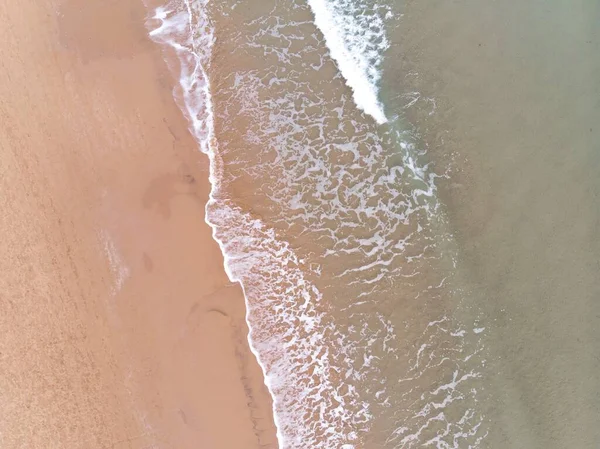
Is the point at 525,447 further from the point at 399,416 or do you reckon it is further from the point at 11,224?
the point at 11,224

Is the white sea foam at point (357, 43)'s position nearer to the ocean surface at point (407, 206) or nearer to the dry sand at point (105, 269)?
the ocean surface at point (407, 206)

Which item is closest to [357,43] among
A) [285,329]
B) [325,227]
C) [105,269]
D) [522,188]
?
[325,227]

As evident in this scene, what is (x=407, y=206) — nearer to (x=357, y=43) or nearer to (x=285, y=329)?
(x=285, y=329)

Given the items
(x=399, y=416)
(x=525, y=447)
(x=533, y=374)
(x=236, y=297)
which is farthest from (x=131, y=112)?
(x=525, y=447)

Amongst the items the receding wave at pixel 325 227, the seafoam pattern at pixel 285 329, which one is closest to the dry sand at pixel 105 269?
the seafoam pattern at pixel 285 329

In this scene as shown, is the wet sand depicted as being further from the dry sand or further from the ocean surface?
the dry sand

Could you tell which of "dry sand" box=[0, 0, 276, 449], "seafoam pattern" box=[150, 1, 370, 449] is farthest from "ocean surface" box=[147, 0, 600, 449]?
"dry sand" box=[0, 0, 276, 449]

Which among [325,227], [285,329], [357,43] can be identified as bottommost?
[285,329]
